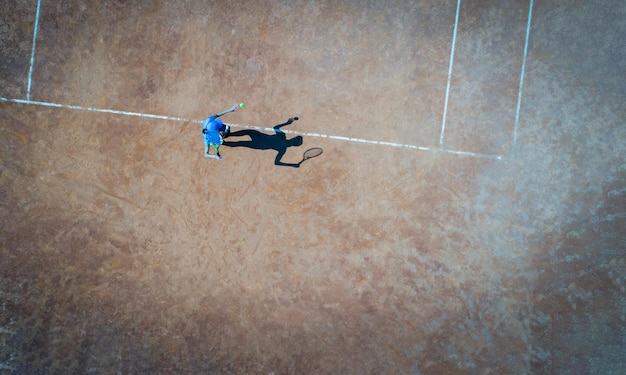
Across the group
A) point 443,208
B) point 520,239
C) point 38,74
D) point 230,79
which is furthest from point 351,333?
point 38,74

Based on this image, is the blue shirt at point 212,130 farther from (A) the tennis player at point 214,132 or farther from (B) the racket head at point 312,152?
(B) the racket head at point 312,152

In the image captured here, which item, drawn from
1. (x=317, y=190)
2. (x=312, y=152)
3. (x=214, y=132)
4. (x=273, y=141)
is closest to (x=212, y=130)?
(x=214, y=132)

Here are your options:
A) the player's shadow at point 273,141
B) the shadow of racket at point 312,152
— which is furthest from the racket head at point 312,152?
the player's shadow at point 273,141

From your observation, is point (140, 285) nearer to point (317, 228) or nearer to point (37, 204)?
point (37, 204)

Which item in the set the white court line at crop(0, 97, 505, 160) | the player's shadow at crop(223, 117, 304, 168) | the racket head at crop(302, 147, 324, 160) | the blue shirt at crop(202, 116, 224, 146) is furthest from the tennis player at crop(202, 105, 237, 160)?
the racket head at crop(302, 147, 324, 160)

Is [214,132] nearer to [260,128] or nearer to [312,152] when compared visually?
[260,128]

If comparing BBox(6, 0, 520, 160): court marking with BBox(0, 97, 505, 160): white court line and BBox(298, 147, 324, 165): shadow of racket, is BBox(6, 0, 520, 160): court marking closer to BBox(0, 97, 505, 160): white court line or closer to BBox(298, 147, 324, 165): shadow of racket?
BBox(0, 97, 505, 160): white court line
